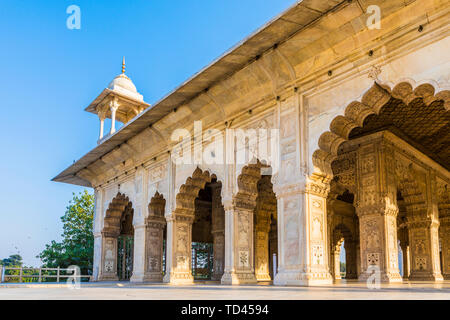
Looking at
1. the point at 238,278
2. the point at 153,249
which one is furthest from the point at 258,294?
the point at 153,249

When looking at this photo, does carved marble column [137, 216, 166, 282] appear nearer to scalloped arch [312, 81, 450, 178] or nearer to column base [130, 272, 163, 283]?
column base [130, 272, 163, 283]

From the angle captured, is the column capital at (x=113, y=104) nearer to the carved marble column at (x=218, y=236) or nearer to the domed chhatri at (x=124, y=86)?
the domed chhatri at (x=124, y=86)

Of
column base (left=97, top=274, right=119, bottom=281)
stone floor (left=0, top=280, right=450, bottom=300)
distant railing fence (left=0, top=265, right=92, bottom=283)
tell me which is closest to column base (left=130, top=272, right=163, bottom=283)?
distant railing fence (left=0, top=265, right=92, bottom=283)

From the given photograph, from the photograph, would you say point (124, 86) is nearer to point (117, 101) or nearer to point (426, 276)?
point (117, 101)

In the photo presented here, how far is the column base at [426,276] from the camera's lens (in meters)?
12.8

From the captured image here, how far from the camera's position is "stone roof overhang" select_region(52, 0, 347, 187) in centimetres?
859

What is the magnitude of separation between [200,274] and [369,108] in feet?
61.1

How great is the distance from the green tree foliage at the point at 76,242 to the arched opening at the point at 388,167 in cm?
1955

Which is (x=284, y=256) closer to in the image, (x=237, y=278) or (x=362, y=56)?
(x=237, y=278)

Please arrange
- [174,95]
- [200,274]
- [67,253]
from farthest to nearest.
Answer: [67,253], [200,274], [174,95]

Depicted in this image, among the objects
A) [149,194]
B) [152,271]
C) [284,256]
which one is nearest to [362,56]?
[284,256]
